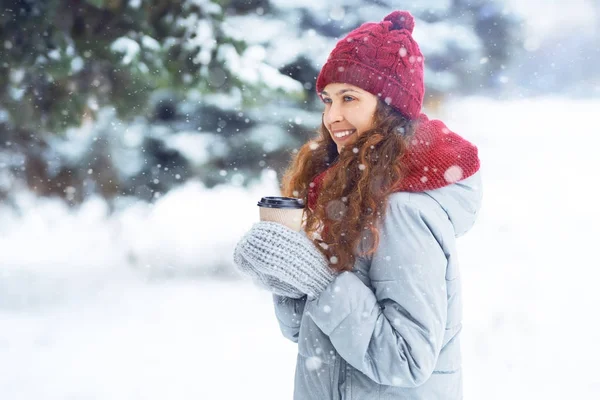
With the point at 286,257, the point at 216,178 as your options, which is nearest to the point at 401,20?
the point at 286,257

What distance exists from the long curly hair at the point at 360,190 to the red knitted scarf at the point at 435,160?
26mm

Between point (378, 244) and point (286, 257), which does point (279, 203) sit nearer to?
point (286, 257)

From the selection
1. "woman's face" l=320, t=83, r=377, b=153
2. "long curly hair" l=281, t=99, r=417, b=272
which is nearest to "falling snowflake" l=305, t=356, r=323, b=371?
"long curly hair" l=281, t=99, r=417, b=272

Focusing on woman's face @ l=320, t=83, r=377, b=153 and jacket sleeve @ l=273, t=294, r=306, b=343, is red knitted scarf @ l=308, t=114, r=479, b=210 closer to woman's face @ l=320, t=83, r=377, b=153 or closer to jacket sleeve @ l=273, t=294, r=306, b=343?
woman's face @ l=320, t=83, r=377, b=153

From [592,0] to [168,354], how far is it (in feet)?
23.0

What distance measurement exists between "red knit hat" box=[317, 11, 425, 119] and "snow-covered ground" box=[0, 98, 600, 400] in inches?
119

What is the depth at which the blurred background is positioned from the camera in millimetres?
4125

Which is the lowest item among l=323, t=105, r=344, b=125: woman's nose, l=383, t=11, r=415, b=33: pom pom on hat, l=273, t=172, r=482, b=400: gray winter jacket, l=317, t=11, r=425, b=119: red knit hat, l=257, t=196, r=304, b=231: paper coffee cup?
l=273, t=172, r=482, b=400: gray winter jacket

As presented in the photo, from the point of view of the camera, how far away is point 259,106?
14.8 ft

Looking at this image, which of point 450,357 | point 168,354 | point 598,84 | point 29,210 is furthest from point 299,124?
point 598,84

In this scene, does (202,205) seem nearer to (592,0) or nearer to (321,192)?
(321,192)

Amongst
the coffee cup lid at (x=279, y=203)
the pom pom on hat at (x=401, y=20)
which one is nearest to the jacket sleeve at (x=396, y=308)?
the coffee cup lid at (x=279, y=203)

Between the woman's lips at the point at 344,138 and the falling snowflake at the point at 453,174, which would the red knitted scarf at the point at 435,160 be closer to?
the falling snowflake at the point at 453,174

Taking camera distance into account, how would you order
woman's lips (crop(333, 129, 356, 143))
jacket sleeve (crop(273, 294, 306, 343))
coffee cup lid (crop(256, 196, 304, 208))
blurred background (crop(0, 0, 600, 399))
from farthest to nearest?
blurred background (crop(0, 0, 600, 399)) < woman's lips (crop(333, 129, 356, 143)) < jacket sleeve (crop(273, 294, 306, 343)) < coffee cup lid (crop(256, 196, 304, 208))
